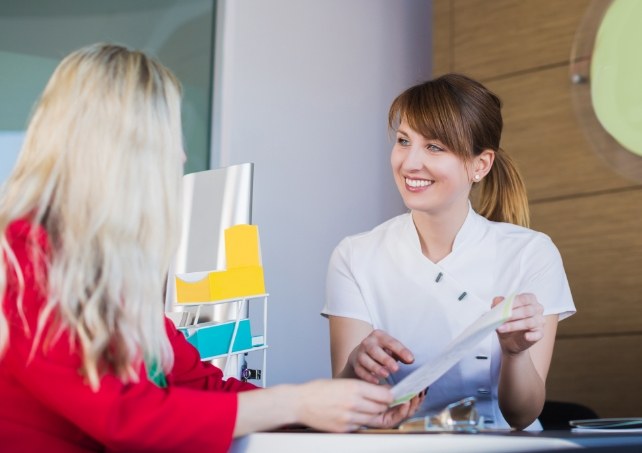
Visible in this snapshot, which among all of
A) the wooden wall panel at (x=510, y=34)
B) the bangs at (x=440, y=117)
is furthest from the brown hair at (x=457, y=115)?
the wooden wall panel at (x=510, y=34)

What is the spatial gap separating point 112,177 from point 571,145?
2.20 meters

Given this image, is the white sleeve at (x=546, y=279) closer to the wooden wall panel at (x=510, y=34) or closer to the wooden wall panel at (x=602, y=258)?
the wooden wall panel at (x=602, y=258)

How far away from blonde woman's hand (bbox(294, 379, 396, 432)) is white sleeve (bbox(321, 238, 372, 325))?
2.72ft

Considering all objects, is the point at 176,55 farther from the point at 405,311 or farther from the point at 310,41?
the point at 405,311

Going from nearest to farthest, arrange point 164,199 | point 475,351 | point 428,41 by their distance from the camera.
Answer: point 164,199, point 475,351, point 428,41

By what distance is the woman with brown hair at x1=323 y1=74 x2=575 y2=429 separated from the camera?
1697 millimetres

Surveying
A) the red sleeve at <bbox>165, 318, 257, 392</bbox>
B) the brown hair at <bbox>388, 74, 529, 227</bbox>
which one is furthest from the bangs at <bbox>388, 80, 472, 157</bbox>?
the red sleeve at <bbox>165, 318, 257, 392</bbox>

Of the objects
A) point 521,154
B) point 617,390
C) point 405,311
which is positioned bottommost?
point 617,390

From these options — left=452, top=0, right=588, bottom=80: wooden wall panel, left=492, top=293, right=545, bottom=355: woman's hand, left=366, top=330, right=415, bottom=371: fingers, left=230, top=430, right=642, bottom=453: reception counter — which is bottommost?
left=230, top=430, right=642, bottom=453: reception counter

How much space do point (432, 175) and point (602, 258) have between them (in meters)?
1.15

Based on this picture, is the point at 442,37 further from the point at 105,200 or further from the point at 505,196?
the point at 105,200

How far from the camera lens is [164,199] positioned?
99cm

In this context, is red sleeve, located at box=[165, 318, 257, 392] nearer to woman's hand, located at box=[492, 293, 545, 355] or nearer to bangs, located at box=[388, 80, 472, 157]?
woman's hand, located at box=[492, 293, 545, 355]

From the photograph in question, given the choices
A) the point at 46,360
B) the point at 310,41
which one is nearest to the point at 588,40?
the point at 310,41
